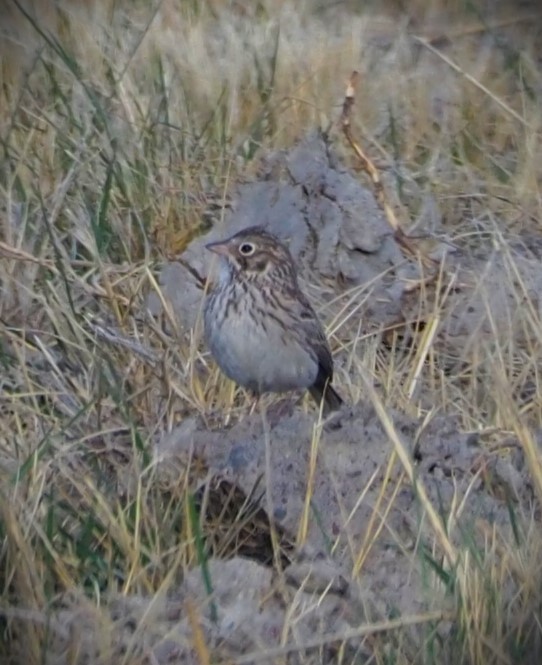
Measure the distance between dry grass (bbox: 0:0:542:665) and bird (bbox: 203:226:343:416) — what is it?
14 centimetres

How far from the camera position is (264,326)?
467 cm

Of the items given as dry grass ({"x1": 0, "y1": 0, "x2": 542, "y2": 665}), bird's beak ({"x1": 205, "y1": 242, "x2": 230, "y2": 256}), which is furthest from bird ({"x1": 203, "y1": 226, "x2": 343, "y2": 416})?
dry grass ({"x1": 0, "y1": 0, "x2": 542, "y2": 665})

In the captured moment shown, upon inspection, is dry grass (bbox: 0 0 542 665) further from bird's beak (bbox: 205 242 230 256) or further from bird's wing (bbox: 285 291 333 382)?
bird's beak (bbox: 205 242 230 256)

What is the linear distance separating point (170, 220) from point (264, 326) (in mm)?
908

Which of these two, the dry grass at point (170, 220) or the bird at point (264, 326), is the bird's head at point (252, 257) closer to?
the bird at point (264, 326)

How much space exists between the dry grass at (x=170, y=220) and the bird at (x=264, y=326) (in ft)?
0.45

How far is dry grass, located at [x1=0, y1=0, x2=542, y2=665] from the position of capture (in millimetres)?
3520

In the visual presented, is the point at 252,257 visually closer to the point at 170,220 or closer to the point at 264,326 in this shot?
the point at 264,326

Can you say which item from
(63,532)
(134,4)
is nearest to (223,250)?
(63,532)

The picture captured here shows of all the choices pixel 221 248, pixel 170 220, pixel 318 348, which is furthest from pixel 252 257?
pixel 170 220

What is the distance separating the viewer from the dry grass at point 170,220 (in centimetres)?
352

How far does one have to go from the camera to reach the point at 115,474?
4090mm

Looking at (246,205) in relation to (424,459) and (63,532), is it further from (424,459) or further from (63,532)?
(63,532)

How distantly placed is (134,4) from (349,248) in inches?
81.4
